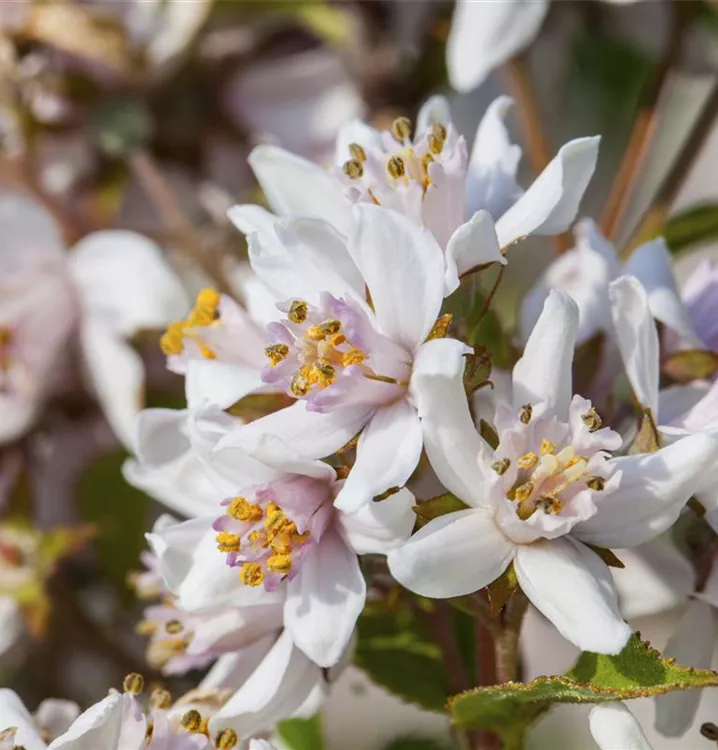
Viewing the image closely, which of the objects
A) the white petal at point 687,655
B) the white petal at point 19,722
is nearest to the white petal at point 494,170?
the white petal at point 687,655

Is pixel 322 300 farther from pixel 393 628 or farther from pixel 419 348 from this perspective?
pixel 393 628

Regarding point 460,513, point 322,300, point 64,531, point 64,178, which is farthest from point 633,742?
point 64,178

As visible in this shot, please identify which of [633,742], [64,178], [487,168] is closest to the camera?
[633,742]

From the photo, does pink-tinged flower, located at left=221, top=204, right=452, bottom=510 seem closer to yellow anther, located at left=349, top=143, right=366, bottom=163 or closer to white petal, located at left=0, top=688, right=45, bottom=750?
yellow anther, located at left=349, top=143, right=366, bottom=163

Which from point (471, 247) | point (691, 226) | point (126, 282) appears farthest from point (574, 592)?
point (126, 282)

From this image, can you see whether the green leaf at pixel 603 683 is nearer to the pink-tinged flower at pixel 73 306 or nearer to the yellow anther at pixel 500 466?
the yellow anther at pixel 500 466

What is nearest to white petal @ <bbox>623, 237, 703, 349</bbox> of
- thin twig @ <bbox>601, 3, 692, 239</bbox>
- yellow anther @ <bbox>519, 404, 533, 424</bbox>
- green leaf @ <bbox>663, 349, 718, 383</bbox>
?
green leaf @ <bbox>663, 349, 718, 383</bbox>

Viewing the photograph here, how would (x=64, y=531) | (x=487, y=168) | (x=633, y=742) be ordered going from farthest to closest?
(x=64, y=531)
(x=487, y=168)
(x=633, y=742)
